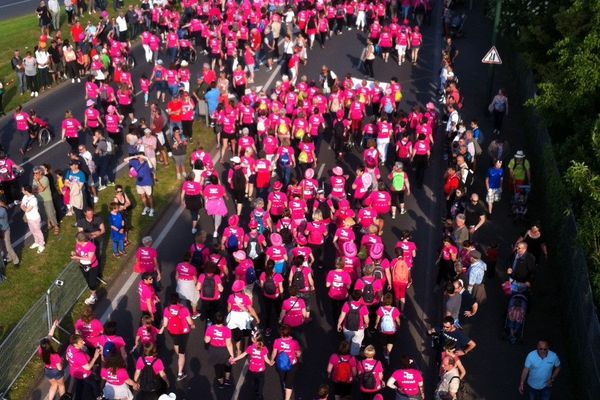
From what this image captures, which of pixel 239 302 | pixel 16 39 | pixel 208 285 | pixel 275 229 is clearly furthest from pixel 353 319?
pixel 16 39

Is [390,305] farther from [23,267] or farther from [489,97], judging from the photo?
[489,97]

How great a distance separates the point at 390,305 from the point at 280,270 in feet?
7.90

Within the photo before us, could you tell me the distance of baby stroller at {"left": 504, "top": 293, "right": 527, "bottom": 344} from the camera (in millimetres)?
13055

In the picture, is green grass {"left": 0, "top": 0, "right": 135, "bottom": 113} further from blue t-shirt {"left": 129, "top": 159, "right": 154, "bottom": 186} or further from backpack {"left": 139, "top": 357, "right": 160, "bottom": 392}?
backpack {"left": 139, "top": 357, "right": 160, "bottom": 392}

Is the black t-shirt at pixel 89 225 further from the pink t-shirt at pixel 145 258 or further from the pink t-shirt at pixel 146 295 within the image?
the pink t-shirt at pixel 146 295

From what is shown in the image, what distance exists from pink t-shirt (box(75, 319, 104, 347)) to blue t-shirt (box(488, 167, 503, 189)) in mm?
9813

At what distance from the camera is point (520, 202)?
672 inches

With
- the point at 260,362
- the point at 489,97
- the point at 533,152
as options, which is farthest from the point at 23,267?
the point at 489,97

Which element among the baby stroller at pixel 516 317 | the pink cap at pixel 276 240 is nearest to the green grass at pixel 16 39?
the pink cap at pixel 276 240

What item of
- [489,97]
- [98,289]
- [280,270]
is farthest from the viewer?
[489,97]

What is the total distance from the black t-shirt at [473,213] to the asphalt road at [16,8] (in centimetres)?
2935

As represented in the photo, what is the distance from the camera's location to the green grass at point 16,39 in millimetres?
26141

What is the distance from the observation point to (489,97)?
77.9 feet

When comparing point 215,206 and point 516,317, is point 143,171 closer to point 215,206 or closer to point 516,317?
point 215,206
